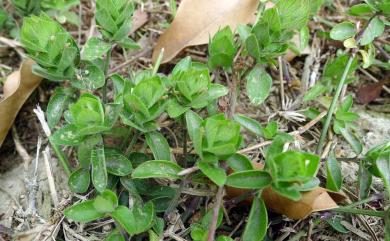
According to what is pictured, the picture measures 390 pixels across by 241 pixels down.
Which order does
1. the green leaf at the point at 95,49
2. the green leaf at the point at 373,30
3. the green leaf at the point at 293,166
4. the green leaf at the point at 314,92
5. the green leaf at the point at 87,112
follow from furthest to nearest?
the green leaf at the point at 314,92 < the green leaf at the point at 373,30 < the green leaf at the point at 95,49 < the green leaf at the point at 87,112 < the green leaf at the point at 293,166

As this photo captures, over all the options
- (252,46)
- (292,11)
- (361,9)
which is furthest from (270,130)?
(361,9)

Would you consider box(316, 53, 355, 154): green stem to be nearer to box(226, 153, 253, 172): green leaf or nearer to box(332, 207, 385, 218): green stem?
box(332, 207, 385, 218): green stem

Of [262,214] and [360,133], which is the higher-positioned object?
[262,214]

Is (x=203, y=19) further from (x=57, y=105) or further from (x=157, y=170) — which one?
(x=157, y=170)

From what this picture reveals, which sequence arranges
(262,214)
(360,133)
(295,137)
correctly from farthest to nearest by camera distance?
1. (360,133)
2. (295,137)
3. (262,214)

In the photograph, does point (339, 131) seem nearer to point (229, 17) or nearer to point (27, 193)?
point (229, 17)

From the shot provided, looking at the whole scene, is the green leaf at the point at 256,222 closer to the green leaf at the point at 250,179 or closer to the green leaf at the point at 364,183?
the green leaf at the point at 250,179

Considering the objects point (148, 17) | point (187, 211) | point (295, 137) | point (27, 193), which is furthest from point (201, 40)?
point (27, 193)

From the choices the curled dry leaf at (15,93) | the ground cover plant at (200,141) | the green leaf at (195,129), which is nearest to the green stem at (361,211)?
the ground cover plant at (200,141)
